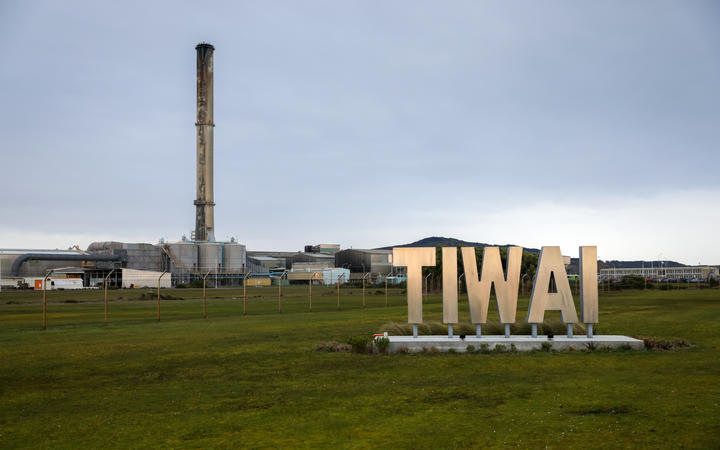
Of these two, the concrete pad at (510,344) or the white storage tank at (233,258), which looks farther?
the white storage tank at (233,258)

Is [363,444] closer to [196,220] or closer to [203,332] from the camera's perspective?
[203,332]

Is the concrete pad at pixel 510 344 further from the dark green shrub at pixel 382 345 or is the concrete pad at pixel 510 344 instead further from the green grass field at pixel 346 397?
the green grass field at pixel 346 397

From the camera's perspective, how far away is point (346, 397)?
1355 cm

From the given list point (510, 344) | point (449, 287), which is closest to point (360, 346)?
point (449, 287)

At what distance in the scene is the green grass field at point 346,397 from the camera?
10289 mm

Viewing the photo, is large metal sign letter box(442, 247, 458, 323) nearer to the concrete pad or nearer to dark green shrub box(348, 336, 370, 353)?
the concrete pad

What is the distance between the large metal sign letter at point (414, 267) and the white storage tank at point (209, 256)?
344 ft

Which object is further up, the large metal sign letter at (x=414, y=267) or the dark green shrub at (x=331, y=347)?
the large metal sign letter at (x=414, y=267)

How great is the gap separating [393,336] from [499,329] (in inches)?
165

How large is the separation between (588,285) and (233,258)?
112 m

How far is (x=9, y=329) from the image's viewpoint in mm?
32219

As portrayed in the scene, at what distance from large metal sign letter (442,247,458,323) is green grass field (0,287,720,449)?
1950 millimetres

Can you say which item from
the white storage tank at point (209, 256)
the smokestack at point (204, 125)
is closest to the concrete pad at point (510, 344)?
the smokestack at point (204, 125)

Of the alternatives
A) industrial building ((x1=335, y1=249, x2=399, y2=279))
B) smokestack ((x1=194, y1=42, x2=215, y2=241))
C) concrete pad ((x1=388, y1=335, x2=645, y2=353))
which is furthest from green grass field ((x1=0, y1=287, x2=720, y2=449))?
industrial building ((x1=335, y1=249, x2=399, y2=279))
